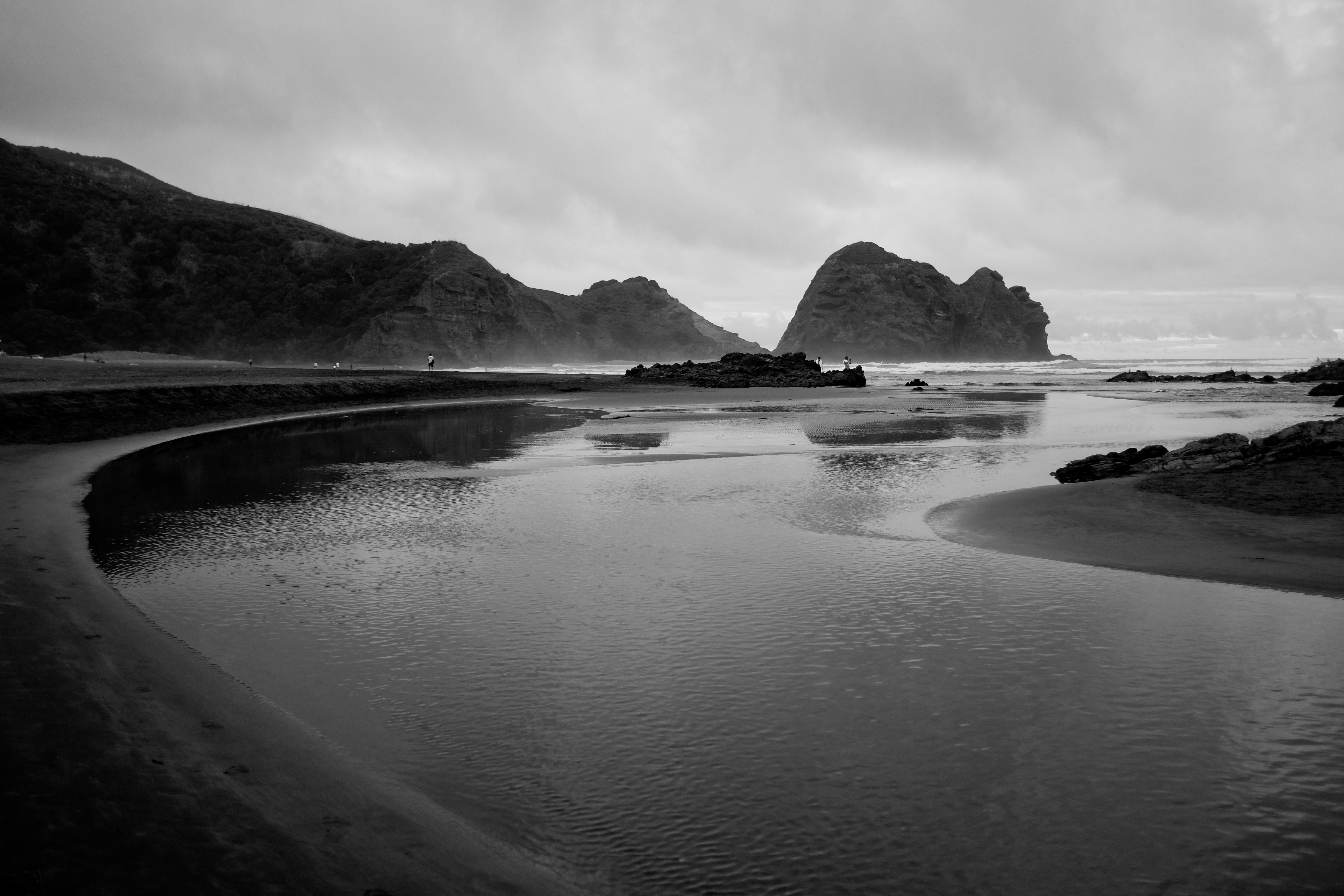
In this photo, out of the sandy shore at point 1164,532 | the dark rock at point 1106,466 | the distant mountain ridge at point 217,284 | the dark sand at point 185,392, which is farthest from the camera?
the distant mountain ridge at point 217,284

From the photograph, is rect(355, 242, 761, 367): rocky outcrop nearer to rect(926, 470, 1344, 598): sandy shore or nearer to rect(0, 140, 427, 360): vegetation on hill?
rect(0, 140, 427, 360): vegetation on hill

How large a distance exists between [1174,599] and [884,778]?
5.39m

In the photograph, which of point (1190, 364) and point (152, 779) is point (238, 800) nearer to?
point (152, 779)

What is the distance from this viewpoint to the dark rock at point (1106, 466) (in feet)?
52.9

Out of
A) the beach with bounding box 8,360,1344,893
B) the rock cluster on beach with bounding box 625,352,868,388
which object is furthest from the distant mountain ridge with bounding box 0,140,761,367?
the beach with bounding box 8,360,1344,893

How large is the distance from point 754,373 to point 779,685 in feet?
227

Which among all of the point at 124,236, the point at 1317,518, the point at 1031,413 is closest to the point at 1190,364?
the point at 1031,413

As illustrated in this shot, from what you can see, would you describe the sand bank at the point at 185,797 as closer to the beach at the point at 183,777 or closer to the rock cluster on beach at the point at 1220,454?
the beach at the point at 183,777

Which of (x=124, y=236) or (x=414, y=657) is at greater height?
(x=124, y=236)

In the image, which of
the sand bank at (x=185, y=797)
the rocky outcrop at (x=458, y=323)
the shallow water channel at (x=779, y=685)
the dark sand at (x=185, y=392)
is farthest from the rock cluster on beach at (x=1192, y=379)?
the rocky outcrop at (x=458, y=323)

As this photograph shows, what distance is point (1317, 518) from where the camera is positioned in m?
11.6

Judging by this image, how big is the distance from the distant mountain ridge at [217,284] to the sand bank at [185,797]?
8376 cm

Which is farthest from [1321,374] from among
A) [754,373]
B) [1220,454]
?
[1220,454]

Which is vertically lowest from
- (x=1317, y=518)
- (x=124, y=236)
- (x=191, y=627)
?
(x=191, y=627)
